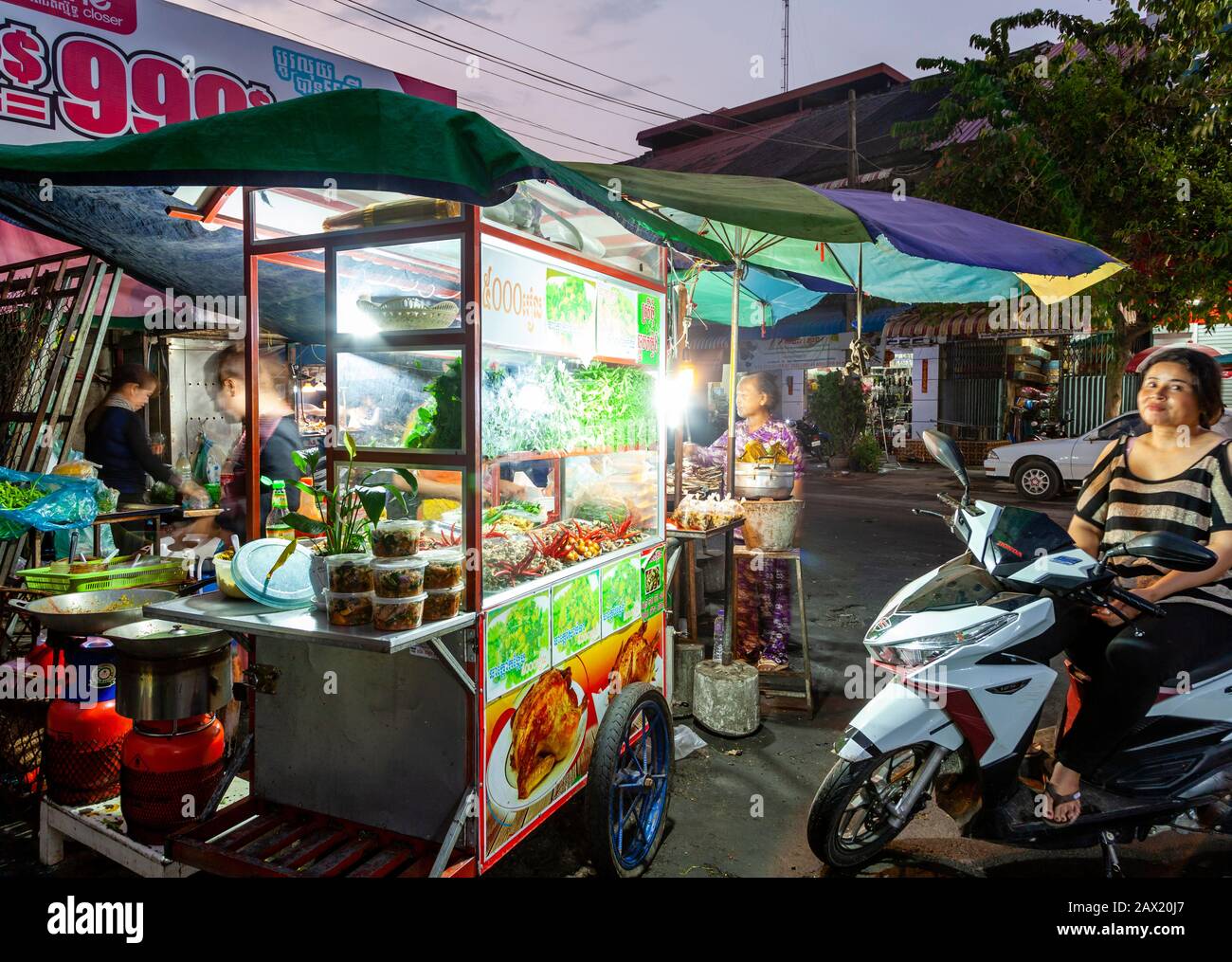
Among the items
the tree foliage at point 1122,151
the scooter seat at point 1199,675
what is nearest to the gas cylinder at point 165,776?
the scooter seat at point 1199,675

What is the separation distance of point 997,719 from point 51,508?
14.7ft

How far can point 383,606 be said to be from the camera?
7.64ft

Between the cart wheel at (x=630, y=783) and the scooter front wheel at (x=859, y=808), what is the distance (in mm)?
687

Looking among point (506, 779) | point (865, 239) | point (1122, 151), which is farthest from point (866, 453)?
point (506, 779)

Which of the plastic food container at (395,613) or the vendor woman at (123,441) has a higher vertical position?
the vendor woman at (123,441)

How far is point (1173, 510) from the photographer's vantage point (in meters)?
3.09

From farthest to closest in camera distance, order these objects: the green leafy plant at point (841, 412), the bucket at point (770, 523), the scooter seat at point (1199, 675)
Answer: the green leafy plant at point (841, 412) → the bucket at point (770, 523) → the scooter seat at point (1199, 675)

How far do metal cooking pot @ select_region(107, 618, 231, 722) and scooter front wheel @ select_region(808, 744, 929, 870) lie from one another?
7.81 ft

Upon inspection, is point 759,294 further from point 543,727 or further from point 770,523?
point 543,727

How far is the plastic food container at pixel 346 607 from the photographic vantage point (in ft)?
7.86

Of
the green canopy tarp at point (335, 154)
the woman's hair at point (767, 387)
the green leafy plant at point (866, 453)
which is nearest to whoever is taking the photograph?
the green canopy tarp at point (335, 154)

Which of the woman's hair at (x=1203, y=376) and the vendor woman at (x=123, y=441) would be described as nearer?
the woman's hair at (x=1203, y=376)

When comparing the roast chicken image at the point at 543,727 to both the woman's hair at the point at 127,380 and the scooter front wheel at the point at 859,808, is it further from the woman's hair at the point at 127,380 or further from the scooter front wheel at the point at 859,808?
the woman's hair at the point at 127,380
